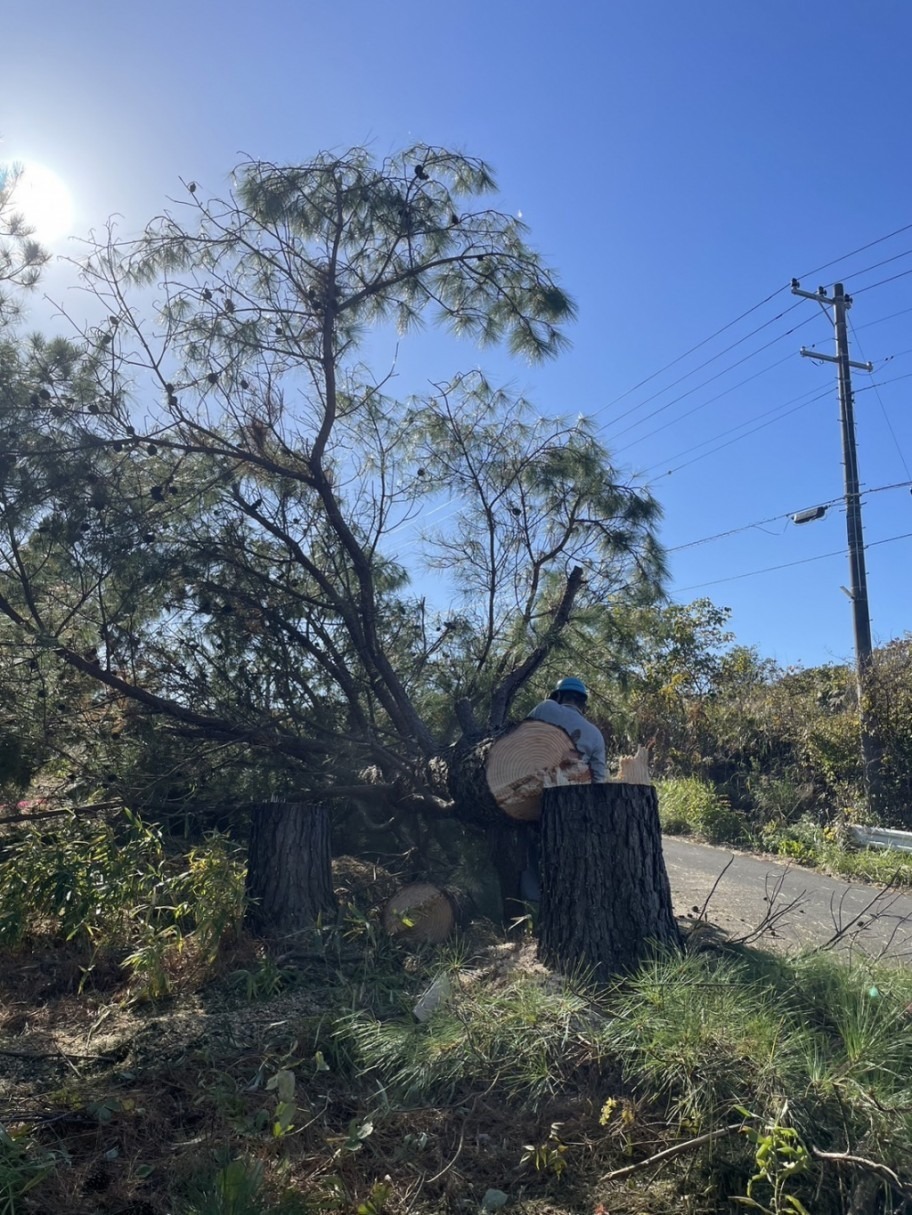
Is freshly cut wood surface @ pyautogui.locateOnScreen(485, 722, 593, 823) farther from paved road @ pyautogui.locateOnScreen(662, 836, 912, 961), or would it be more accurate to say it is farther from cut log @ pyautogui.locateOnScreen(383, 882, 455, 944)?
paved road @ pyautogui.locateOnScreen(662, 836, 912, 961)

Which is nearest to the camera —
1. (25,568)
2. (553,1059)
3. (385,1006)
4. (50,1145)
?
(50,1145)

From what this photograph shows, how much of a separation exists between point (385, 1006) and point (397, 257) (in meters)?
4.92

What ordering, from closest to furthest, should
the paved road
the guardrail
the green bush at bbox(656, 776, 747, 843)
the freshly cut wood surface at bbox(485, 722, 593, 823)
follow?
the freshly cut wood surface at bbox(485, 722, 593, 823)
the paved road
the guardrail
the green bush at bbox(656, 776, 747, 843)

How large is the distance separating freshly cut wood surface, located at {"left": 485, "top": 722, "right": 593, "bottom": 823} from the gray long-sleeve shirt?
0.91 feet

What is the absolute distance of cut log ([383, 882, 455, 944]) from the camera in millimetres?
5164

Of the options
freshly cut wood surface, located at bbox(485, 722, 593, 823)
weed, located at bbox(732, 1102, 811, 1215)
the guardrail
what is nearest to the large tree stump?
freshly cut wood surface, located at bbox(485, 722, 593, 823)

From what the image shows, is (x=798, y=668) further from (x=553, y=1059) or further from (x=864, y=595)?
(x=553, y=1059)

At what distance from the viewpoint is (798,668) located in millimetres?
16797

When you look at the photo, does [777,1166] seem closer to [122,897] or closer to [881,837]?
[122,897]

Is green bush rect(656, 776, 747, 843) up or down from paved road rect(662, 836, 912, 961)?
up

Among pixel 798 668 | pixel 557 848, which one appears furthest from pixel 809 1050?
pixel 798 668

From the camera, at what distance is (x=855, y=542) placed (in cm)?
1405

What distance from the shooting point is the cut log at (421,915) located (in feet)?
16.9

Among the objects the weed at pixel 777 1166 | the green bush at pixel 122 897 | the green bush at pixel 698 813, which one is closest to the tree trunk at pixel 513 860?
the green bush at pixel 122 897
